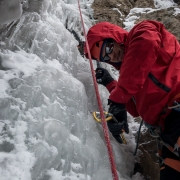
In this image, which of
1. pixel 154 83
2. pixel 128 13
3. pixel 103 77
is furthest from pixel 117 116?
pixel 128 13

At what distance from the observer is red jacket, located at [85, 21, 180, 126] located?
1.68 meters

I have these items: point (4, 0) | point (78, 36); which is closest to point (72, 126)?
point (4, 0)

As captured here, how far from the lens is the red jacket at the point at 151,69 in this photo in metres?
1.68

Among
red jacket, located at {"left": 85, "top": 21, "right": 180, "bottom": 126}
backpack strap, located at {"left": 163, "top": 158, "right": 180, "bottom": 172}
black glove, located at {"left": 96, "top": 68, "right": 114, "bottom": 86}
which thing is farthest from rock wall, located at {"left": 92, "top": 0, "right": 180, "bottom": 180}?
backpack strap, located at {"left": 163, "top": 158, "right": 180, "bottom": 172}

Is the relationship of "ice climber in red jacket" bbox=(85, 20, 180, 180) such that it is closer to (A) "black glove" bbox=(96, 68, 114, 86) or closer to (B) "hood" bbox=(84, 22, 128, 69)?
(B) "hood" bbox=(84, 22, 128, 69)

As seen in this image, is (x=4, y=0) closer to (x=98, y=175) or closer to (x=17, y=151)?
(x=17, y=151)

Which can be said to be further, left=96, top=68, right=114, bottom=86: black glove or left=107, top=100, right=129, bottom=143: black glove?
left=96, top=68, right=114, bottom=86: black glove

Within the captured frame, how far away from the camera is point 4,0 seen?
1.96 metres

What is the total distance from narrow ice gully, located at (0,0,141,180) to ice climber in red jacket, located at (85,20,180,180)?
32 cm

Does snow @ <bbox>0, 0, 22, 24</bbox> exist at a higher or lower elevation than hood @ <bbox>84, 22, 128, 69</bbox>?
higher

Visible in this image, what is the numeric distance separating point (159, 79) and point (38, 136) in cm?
91

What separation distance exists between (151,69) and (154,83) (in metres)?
0.10

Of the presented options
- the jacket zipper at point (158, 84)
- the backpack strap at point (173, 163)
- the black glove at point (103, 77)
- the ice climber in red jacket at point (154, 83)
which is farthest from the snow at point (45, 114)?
the jacket zipper at point (158, 84)

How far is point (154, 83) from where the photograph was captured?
5.72 ft
